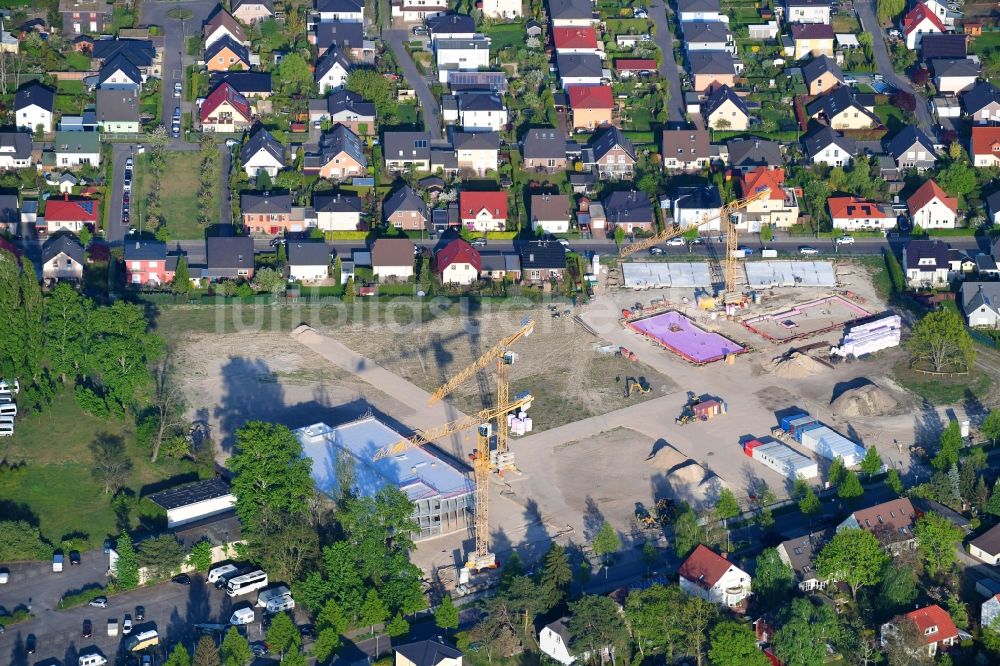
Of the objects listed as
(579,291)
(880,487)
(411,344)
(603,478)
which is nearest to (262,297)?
(411,344)

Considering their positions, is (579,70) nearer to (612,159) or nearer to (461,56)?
(461,56)

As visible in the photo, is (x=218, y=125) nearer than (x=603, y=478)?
No

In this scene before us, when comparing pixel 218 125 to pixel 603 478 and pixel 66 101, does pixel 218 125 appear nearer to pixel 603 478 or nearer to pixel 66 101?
pixel 66 101

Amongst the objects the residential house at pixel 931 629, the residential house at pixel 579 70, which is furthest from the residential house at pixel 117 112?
the residential house at pixel 931 629

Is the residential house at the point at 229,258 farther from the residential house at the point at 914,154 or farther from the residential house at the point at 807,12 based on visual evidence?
the residential house at the point at 807,12

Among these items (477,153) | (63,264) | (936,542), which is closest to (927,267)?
(477,153)

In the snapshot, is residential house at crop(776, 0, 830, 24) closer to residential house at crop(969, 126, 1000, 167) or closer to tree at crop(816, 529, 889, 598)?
residential house at crop(969, 126, 1000, 167)
